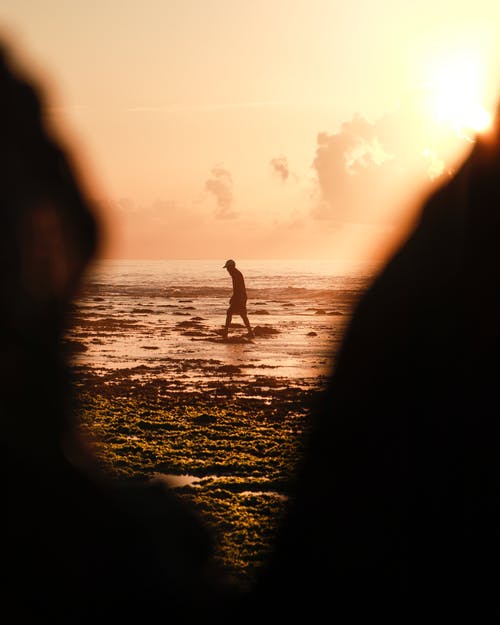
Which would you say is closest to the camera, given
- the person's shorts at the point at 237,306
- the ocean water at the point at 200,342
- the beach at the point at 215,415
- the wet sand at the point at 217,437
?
the wet sand at the point at 217,437

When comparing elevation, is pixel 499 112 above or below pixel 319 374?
above

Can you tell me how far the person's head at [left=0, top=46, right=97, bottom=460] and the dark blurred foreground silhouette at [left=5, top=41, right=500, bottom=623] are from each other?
22 mm

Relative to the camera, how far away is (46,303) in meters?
10.9

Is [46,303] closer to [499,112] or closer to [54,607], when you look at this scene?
[54,607]

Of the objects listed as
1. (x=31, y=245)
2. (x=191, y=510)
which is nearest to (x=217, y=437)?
(x=191, y=510)

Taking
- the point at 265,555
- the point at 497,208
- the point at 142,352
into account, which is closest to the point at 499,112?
the point at 497,208

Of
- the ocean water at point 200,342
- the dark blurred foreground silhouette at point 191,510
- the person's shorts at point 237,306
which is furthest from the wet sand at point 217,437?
the person's shorts at point 237,306

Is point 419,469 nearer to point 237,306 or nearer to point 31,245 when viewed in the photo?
point 31,245

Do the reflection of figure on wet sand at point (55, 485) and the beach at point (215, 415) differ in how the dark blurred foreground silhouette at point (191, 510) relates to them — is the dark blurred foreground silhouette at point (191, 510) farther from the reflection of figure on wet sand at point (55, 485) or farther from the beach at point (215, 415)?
the beach at point (215, 415)

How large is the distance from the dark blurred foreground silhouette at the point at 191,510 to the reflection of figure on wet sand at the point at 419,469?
0.03 meters

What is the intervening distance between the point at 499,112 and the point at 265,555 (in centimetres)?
1867

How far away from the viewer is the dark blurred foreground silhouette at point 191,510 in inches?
258

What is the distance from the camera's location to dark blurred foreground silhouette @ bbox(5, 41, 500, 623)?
6.54 meters

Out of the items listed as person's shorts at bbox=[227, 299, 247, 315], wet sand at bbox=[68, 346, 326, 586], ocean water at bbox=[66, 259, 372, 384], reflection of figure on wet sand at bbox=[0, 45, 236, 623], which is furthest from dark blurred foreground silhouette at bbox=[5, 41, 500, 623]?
person's shorts at bbox=[227, 299, 247, 315]
